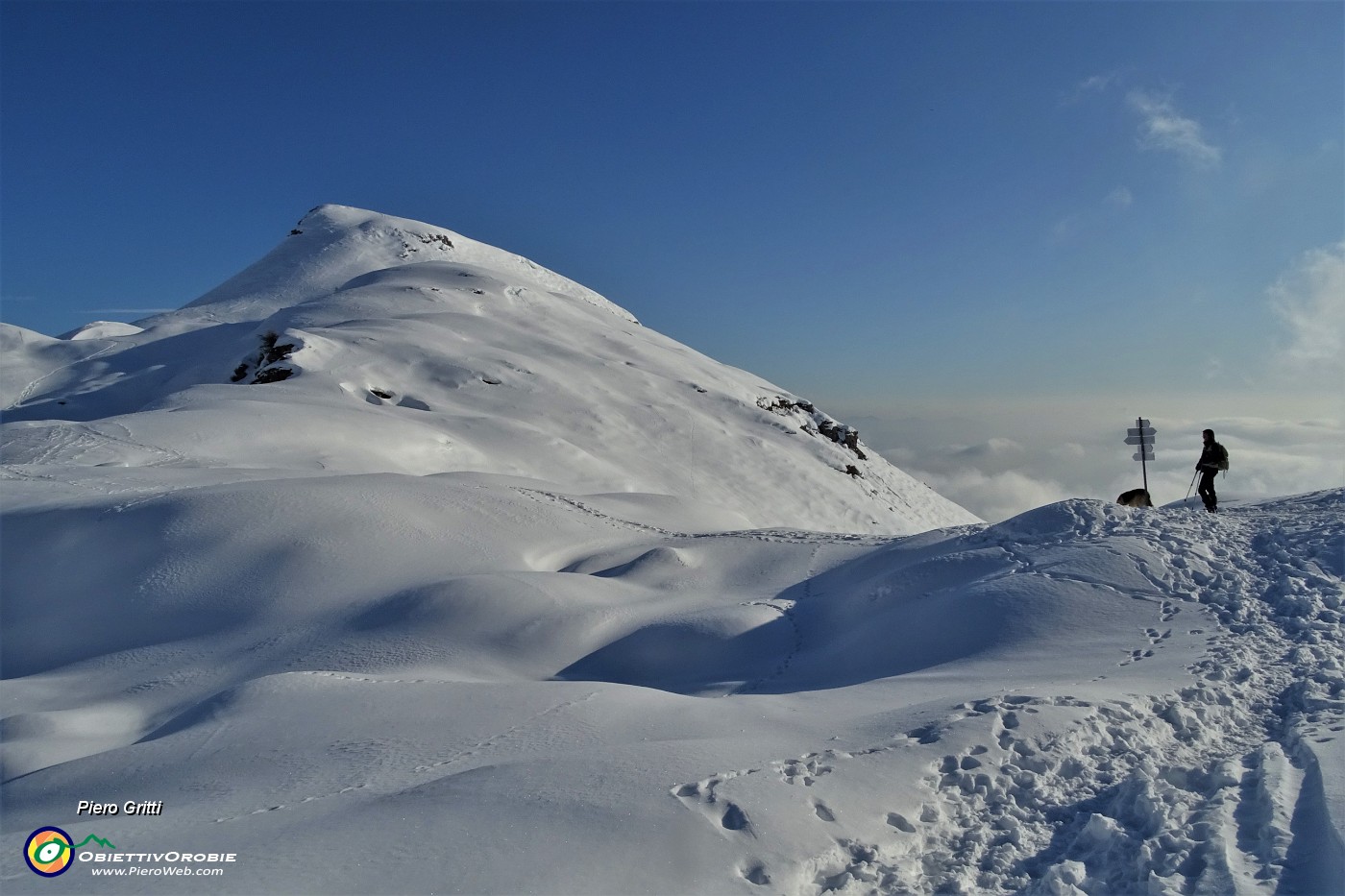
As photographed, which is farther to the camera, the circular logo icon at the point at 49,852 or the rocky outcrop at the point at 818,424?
the rocky outcrop at the point at 818,424

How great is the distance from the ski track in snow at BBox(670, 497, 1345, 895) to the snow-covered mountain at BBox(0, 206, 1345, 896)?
0.03m

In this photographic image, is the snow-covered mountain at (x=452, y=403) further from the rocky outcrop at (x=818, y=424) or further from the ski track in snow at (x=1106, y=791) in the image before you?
the ski track in snow at (x=1106, y=791)

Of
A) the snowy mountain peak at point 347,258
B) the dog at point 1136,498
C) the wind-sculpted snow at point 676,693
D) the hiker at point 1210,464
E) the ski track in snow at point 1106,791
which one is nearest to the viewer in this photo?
the ski track in snow at point 1106,791

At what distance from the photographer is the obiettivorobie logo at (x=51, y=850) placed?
15.2 ft

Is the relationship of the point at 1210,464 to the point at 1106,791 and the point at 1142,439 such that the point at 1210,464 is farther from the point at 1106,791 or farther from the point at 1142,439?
the point at 1106,791

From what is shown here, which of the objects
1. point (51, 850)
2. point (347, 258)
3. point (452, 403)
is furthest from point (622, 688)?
point (347, 258)

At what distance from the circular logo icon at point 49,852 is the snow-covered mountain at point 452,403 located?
13.2 metres

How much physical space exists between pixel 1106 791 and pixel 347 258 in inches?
2526

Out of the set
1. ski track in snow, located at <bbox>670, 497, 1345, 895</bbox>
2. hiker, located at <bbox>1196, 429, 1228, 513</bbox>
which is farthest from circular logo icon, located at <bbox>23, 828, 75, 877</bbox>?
hiker, located at <bbox>1196, 429, 1228, 513</bbox>

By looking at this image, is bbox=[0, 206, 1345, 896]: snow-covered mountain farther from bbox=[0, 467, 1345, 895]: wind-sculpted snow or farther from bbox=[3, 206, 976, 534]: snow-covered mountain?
bbox=[3, 206, 976, 534]: snow-covered mountain

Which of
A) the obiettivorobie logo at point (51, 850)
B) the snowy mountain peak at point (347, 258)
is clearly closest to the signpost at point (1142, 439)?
the obiettivorobie logo at point (51, 850)

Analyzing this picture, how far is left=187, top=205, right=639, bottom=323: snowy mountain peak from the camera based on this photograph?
55719mm

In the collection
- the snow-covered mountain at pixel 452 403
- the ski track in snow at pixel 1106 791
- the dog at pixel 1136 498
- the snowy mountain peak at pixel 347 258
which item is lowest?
the ski track in snow at pixel 1106 791

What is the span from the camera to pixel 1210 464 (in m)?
14.8
